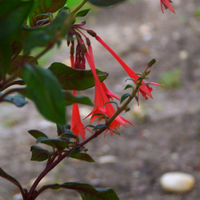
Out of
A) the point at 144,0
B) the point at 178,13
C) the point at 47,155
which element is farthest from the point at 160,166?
the point at 144,0

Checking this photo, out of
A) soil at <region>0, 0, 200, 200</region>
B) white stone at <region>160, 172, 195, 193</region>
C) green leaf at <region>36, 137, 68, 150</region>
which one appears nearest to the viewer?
green leaf at <region>36, 137, 68, 150</region>

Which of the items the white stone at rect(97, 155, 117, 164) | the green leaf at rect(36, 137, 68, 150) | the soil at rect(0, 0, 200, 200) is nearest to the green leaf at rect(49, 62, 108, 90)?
the green leaf at rect(36, 137, 68, 150)

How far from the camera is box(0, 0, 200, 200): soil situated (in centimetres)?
143

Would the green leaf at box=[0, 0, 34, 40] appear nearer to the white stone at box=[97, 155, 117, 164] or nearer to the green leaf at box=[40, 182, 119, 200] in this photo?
the green leaf at box=[40, 182, 119, 200]

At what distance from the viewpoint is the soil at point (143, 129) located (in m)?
1.43

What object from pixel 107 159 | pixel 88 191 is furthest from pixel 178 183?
pixel 88 191

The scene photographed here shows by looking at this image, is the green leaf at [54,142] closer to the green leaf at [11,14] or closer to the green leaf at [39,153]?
the green leaf at [39,153]

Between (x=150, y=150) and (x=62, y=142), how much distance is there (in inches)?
48.0

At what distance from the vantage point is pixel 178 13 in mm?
3014

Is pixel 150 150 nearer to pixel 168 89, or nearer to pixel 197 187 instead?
pixel 197 187

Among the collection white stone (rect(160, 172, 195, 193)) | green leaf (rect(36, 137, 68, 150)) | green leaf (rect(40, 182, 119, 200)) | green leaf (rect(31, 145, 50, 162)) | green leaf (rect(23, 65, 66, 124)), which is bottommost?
green leaf (rect(23, 65, 66, 124))

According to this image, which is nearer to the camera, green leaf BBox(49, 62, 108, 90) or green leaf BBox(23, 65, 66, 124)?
green leaf BBox(23, 65, 66, 124)

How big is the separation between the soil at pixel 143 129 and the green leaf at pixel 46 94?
109 centimetres

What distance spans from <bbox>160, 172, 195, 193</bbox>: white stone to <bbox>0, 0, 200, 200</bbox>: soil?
2cm
